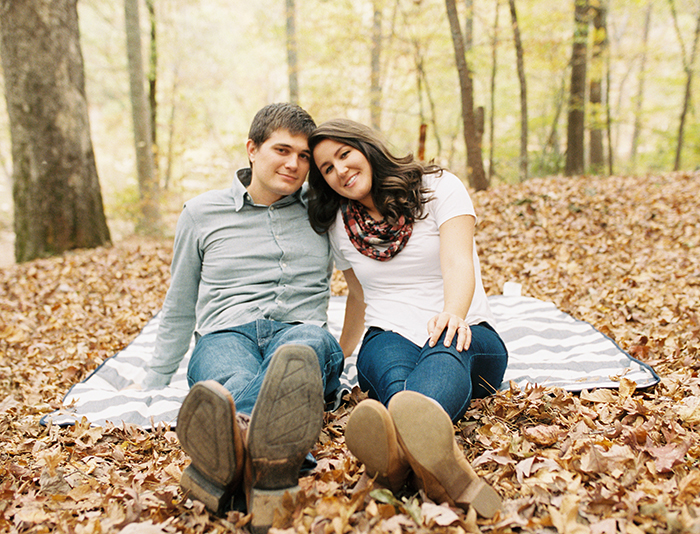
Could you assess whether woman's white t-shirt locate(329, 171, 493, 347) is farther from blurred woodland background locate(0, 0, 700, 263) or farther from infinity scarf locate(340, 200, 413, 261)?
blurred woodland background locate(0, 0, 700, 263)

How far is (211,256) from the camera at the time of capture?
8.87 ft

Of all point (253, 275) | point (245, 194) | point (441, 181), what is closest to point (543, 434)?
point (441, 181)

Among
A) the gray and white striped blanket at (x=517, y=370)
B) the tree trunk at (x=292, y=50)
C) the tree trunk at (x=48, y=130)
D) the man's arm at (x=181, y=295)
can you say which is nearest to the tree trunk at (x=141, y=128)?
the tree trunk at (x=292, y=50)

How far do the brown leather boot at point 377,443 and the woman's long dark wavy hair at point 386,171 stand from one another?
122cm

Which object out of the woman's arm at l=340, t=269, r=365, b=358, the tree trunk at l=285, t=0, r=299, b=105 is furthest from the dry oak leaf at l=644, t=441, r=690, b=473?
the tree trunk at l=285, t=0, r=299, b=105

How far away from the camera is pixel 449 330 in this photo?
204cm

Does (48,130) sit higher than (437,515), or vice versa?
(48,130)

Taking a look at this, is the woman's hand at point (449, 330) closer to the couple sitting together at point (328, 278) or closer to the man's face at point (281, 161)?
the couple sitting together at point (328, 278)

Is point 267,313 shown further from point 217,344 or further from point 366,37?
point 366,37

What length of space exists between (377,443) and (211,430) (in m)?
0.48

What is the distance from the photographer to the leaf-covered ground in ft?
4.88

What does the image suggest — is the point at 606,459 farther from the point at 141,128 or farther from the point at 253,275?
the point at 141,128

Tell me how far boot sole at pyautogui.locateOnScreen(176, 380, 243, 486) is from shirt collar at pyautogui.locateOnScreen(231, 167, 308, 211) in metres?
1.50

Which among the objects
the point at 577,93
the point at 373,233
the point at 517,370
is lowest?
the point at 517,370
